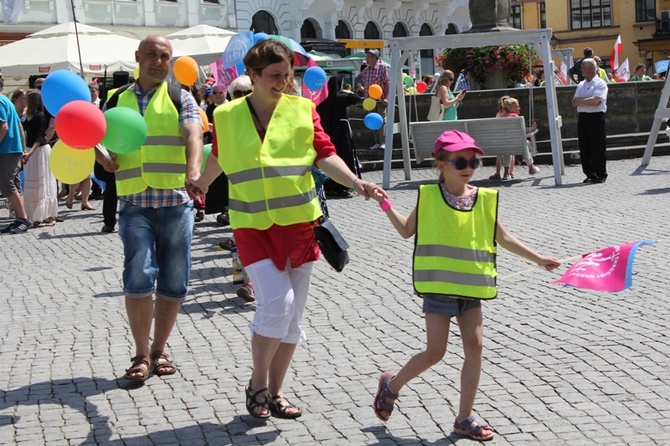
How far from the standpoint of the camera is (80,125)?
5.46 meters

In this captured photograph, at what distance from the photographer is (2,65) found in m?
22.2

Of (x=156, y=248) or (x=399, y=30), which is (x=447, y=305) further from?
(x=399, y=30)

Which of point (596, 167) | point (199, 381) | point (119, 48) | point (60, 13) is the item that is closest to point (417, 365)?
point (199, 381)

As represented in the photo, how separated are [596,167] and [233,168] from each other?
11.1m

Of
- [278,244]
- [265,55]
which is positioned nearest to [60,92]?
[265,55]

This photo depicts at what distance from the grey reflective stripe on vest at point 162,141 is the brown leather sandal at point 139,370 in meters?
1.13

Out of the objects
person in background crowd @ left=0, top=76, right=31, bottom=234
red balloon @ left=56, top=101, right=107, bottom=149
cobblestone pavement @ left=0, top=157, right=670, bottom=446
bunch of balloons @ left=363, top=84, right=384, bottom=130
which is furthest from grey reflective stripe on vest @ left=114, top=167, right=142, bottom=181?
bunch of balloons @ left=363, top=84, right=384, bottom=130

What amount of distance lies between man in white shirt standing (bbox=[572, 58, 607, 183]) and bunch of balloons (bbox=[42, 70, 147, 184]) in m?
10.3

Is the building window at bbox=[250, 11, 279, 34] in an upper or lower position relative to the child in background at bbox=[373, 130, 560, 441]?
upper

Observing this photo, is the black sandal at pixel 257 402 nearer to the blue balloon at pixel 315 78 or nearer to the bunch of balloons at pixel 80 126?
the bunch of balloons at pixel 80 126

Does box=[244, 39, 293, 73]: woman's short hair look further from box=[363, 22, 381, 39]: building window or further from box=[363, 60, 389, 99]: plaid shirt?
box=[363, 22, 381, 39]: building window

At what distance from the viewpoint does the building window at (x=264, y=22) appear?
4547 centimetres

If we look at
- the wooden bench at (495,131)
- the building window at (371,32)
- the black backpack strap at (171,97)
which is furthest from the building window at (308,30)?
the black backpack strap at (171,97)

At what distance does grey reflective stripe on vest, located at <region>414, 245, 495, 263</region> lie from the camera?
195 inches
